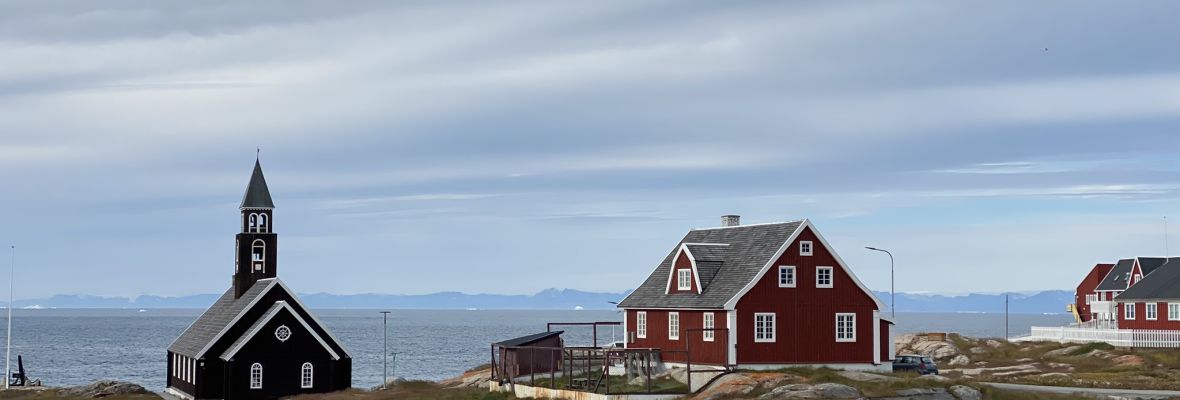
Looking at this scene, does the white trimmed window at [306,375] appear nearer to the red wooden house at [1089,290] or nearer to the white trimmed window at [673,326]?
the white trimmed window at [673,326]

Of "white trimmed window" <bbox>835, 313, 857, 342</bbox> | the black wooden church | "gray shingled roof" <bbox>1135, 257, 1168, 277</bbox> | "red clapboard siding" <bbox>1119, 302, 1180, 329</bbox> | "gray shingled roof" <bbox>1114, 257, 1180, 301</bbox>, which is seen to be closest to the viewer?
"white trimmed window" <bbox>835, 313, 857, 342</bbox>

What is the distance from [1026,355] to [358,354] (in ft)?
334

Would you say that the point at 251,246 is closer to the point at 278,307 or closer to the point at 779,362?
the point at 278,307

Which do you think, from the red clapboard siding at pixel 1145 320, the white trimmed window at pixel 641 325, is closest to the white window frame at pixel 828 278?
the white trimmed window at pixel 641 325

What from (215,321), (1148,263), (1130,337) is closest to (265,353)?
(215,321)

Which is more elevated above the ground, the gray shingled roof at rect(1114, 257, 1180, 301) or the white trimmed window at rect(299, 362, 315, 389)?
the gray shingled roof at rect(1114, 257, 1180, 301)

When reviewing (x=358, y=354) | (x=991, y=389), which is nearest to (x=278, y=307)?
(x=991, y=389)

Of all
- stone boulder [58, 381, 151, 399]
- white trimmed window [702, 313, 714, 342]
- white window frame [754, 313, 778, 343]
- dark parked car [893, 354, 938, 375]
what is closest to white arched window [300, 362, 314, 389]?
stone boulder [58, 381, 151, 399]

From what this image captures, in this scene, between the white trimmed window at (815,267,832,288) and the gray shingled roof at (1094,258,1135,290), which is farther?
the gray shingled roof at (1094,258,1135,290)

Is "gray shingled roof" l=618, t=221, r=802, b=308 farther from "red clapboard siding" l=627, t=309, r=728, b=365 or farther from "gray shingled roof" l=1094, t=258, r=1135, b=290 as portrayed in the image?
"gray shingled roof" l=1094, t=258, r=1135, b=290

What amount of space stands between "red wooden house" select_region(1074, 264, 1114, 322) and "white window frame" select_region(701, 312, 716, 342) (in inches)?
2714

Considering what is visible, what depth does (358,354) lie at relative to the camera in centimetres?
17475

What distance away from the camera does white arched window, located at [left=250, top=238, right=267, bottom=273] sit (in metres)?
81.9

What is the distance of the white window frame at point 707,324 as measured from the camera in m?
65.6
